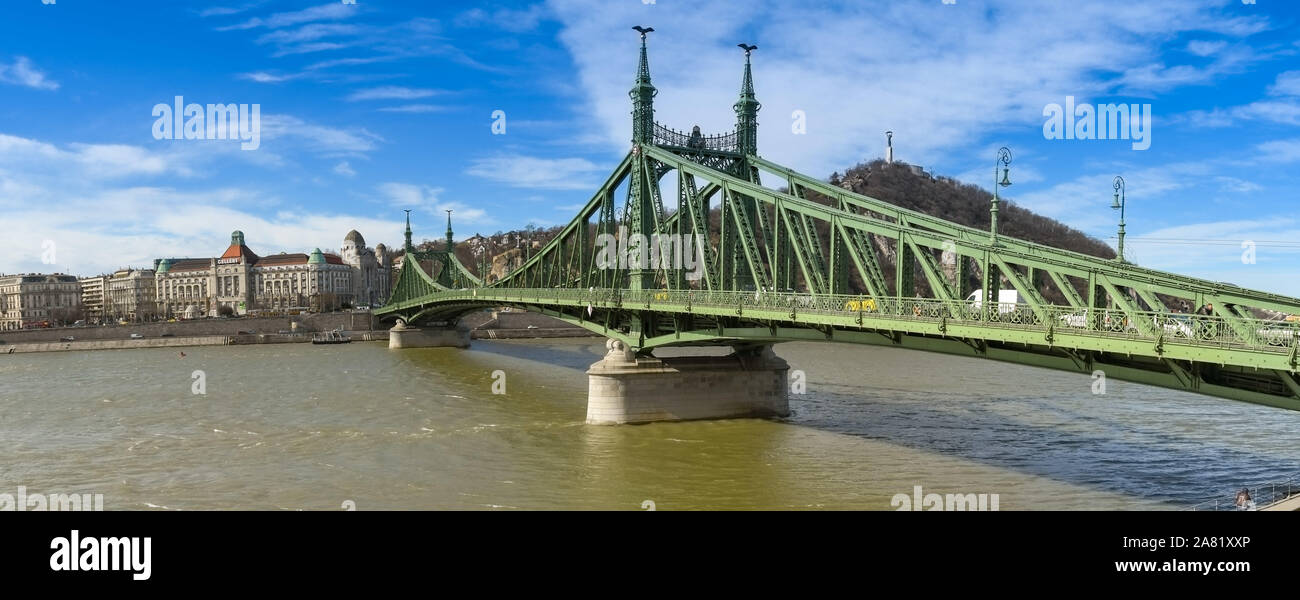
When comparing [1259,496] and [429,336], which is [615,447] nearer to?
[1259,496]

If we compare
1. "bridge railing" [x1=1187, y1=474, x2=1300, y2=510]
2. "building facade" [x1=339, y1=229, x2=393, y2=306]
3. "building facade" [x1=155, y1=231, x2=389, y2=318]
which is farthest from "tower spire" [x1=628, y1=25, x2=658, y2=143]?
"building facade" [x1=339, y1=229, x2=393, y2=306]

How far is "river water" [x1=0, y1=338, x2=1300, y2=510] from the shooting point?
20453 mm

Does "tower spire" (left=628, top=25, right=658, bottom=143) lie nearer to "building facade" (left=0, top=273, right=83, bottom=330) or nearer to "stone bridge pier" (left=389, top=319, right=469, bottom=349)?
"stone bridge pier" (left=389, top=319, right=469, bottom=349)

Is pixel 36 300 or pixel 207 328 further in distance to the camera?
pixel 36 300

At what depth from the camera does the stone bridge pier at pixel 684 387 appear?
100 feet

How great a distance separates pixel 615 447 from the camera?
2656cm

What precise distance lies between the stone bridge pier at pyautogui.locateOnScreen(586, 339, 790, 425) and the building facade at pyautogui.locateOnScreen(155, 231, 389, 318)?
126860mm

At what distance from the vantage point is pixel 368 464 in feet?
79.0

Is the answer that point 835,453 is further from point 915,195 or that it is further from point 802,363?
point 915,195

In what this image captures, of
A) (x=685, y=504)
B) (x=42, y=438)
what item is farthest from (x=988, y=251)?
(x=42, y=438)

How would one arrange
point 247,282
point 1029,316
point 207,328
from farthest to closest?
point 247,282
point 207,328
point 1029,316

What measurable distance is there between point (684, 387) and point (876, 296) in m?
12.5

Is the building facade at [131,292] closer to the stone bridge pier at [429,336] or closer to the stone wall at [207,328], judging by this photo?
the stone wall at [207,328]

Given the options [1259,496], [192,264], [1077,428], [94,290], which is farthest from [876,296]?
[94,290]
